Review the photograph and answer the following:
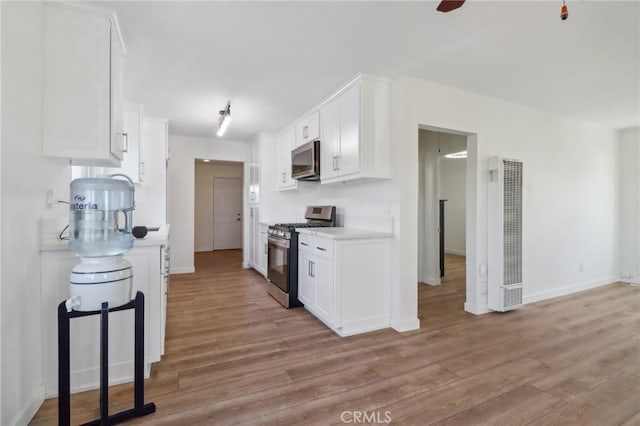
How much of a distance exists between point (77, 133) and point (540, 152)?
486 cm

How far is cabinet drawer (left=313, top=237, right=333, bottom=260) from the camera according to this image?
109 inches

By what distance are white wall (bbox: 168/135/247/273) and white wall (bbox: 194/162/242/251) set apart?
94.9 inches

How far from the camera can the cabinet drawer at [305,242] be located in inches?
124

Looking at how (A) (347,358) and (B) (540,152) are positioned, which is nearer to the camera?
(A) (347,358)

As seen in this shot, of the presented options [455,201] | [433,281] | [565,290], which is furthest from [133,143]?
[455,201]

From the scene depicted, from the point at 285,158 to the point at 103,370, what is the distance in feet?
12.1

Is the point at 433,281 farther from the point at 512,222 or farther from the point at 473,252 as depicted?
the point at 512,222

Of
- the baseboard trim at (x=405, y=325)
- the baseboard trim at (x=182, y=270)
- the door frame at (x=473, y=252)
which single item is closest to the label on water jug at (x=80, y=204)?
the baseboard trim at (x=405, y=325)

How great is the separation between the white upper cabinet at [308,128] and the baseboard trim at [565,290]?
3.33 metres

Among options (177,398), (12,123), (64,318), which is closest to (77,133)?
(12,123)

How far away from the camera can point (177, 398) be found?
1.79 metres

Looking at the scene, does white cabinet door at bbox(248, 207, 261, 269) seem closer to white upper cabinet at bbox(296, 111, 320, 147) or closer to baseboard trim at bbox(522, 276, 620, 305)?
white upper cabinet at bbox(296, 111, 320, 147)

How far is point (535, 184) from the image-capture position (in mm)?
3748

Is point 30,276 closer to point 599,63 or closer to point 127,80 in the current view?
point 127,80
